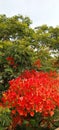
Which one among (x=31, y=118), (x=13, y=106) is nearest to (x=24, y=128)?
(x=31, y=118)

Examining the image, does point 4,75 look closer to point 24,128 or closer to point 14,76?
point 14,76

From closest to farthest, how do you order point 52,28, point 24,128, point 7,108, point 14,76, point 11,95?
point 7,108
point 11,95
point 24,128
point 14,76
point 52,28

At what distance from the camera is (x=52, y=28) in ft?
46.7

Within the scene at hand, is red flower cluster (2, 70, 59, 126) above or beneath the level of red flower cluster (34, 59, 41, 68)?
beneath

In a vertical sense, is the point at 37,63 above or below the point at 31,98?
above

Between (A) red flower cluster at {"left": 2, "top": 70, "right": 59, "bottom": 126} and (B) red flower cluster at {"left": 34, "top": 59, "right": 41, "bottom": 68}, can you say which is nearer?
(A) red flower cluster at {"left": 2, "top": 70, "right": 59, "bottom": 126}

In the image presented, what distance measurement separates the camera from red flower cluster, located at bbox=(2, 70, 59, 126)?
8.80 metres

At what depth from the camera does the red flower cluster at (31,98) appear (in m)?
8.80

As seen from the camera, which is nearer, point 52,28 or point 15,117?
point 15,117

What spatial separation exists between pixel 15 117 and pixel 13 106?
0.42 meters

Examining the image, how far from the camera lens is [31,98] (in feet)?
28.8

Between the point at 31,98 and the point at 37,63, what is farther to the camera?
the point at 37,63

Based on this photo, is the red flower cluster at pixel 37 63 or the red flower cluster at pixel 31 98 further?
the red flower cluster at pixel 37 63

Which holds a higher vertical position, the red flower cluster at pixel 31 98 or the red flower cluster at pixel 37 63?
the red flower cluster at pixel 37 63
